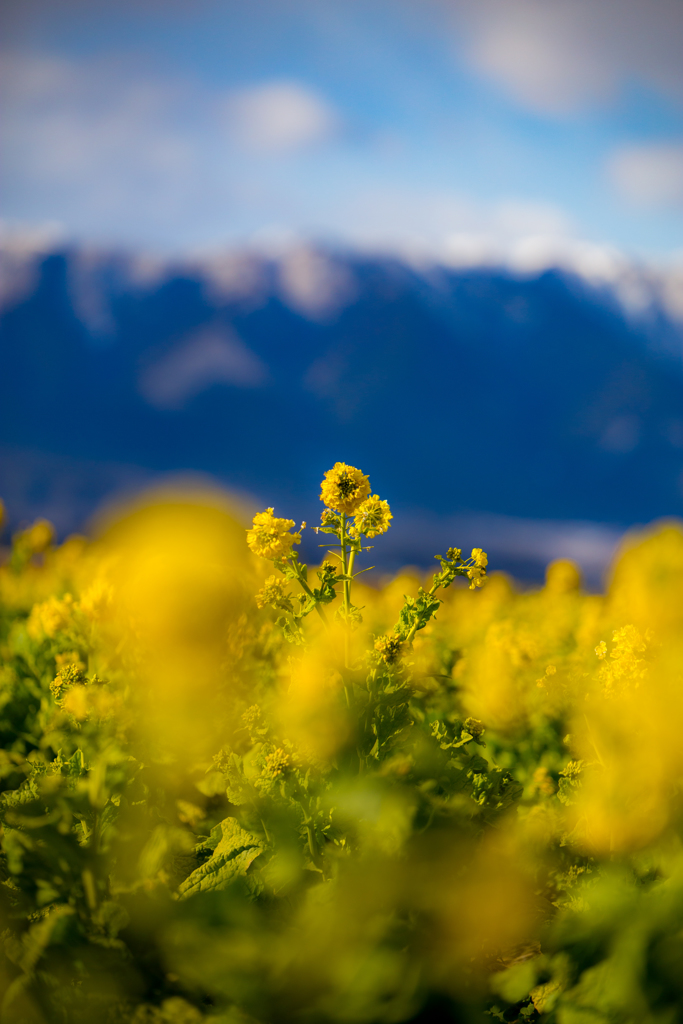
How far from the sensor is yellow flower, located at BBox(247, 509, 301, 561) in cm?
140

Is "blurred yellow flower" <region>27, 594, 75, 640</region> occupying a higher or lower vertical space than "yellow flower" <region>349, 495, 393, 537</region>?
higher

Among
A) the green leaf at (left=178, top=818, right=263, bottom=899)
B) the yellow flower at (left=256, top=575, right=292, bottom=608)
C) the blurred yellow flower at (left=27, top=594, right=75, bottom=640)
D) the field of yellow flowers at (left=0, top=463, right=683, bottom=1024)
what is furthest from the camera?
the blurred yellow flower at (left=27, top=594, right=75, bottom=640)

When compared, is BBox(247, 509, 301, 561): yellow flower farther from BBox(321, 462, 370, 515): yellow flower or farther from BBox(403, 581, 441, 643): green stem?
BBox(403, 581, 441, 643): green stem

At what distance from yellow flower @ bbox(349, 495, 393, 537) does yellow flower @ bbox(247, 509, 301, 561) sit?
5.2 inches

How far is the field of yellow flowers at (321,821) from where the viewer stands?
110cm

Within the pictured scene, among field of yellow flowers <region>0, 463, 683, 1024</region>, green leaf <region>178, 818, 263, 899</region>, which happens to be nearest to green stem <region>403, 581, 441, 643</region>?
field of yellow flowers <region>0, 463, 683, 1024</region>

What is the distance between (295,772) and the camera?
1.42 meters

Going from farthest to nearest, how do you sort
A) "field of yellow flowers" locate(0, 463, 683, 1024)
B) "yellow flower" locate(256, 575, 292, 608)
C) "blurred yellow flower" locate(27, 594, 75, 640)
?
"blurred yellow flower" locate(27, 594, 75, 640) < "yellow flower" locate(256, 575, 292, 608) < "field of yellow flowers" locate(0, 463, 683, 1024)

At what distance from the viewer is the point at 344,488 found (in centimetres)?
143

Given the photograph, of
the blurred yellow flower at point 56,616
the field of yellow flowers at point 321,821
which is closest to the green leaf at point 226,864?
the field of yellow flowers at point 321,821

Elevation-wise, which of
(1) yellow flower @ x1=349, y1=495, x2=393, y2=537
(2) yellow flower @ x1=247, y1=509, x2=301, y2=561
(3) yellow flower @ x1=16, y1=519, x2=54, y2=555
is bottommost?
(2) yellow flower @ x1=247, y1=509, x2=301, y2=561

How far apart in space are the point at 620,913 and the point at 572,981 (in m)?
0.14

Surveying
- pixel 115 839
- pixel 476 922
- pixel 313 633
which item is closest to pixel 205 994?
pixel 115 839

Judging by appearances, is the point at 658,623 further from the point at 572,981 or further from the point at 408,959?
the point at 408,959
